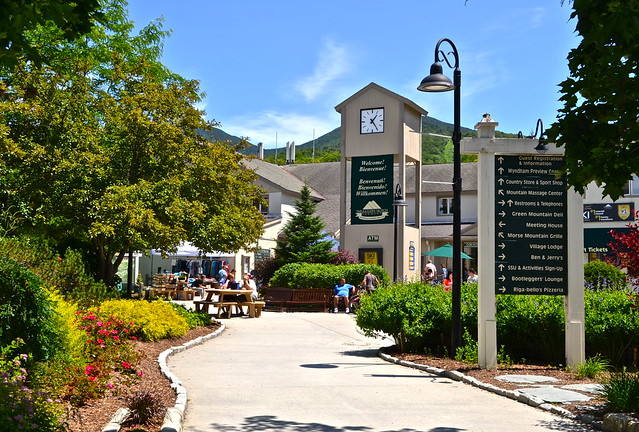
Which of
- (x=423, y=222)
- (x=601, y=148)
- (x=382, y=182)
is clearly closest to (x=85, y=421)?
(x=601, y=148)

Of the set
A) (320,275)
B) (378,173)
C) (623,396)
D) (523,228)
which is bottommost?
(623,396)

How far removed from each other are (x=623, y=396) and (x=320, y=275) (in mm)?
22532

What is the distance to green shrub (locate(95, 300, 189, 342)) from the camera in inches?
573

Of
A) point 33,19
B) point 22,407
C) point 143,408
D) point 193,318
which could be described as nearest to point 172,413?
point 143,408

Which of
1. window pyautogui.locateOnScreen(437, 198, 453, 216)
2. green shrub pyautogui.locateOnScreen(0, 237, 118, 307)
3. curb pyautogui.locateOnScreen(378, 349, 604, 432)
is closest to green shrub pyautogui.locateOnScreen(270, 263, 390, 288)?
green shrub pyautogui.locateOnScreen(0, 237, 118, 307)

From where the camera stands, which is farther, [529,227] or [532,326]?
[532,326]

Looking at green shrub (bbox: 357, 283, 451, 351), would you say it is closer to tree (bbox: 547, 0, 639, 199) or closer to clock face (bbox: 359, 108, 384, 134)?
tree (bbox: 547, 0, 639, 199)

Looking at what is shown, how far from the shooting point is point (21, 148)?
59.3ft

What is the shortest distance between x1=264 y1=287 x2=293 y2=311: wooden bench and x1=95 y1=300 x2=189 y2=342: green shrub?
43.4 ft

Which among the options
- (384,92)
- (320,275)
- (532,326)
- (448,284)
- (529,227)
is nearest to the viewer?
(529,227)

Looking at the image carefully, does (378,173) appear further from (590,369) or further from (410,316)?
(590,369)

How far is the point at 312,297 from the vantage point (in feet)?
97.8

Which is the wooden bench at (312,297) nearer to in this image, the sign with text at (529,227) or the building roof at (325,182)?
the sign with text at (529,227)

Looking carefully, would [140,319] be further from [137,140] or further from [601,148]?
[601,148]
